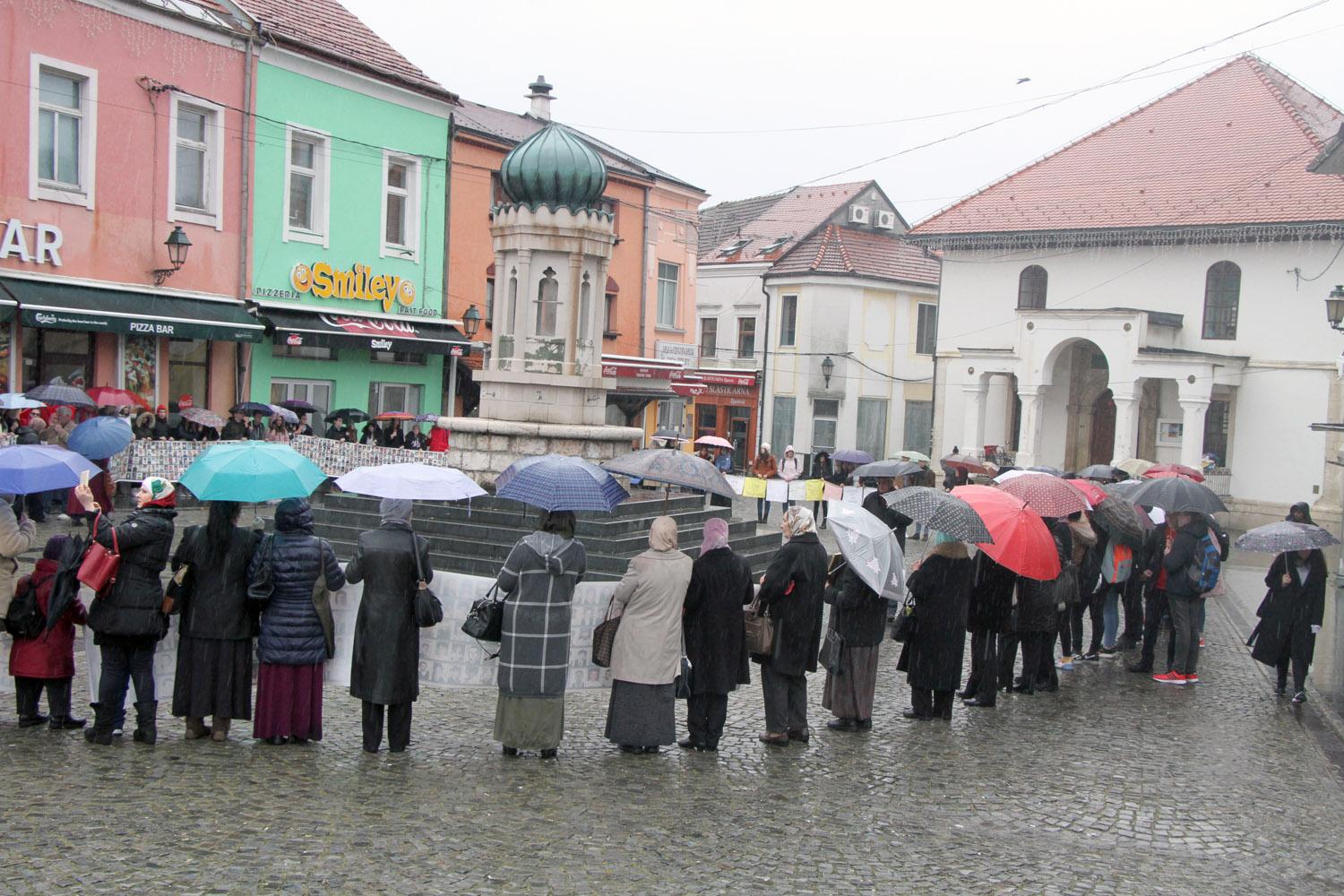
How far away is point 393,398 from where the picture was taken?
26656 millimetres

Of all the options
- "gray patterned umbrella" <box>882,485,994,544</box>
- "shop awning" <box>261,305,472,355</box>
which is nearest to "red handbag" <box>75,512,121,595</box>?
"gray patterned umbrella" <box>882,485,994,544</box>

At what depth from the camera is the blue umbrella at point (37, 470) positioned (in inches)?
319

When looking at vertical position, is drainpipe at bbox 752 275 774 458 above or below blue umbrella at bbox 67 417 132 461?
above

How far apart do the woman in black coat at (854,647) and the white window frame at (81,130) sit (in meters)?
15.4

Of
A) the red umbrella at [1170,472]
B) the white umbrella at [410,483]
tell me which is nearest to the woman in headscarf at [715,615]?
the white umbrella at [410,483]

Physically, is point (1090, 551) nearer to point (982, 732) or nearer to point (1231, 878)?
point (982, 732)

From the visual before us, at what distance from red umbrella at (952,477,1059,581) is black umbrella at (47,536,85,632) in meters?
6.42

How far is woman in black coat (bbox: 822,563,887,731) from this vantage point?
9.26 meters

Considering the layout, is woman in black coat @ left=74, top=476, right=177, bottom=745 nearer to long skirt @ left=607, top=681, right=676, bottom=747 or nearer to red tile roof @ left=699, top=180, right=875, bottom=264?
long skirt @ left=607, top=681, right=676, bottom=747

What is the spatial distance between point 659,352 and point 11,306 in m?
19.1

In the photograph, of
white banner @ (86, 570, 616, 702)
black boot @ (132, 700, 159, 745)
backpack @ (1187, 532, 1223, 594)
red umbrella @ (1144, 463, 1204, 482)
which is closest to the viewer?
black boot @ (132, 700, 159, 745)

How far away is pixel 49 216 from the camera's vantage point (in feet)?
63.6

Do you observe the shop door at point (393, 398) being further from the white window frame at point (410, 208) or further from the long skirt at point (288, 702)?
the long skirt at point (288, 702)

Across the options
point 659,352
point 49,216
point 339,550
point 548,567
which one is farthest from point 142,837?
point 659,352
